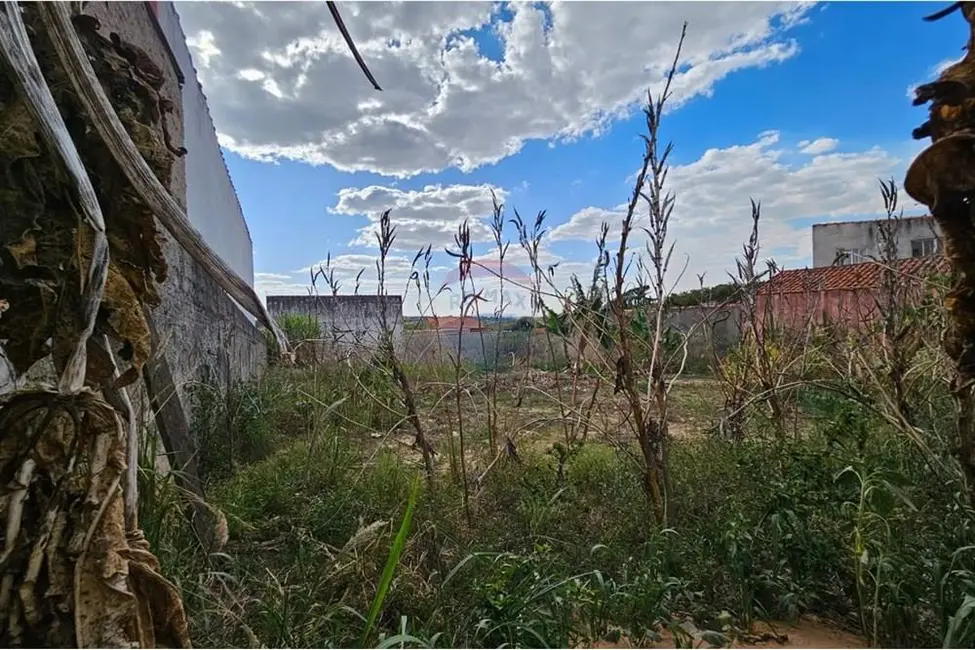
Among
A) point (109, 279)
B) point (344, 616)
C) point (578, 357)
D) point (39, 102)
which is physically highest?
point (39, 102)

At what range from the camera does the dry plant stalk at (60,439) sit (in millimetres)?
620

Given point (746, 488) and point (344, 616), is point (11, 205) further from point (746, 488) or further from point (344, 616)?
point (746, 488)

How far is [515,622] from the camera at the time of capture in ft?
4.46

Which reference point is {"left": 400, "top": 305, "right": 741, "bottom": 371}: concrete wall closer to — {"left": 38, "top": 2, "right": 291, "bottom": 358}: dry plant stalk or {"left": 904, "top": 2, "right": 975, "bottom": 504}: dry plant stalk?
{"left": 904, "top": 2, "right": 975, "bottom": 504}: dry plant stalk

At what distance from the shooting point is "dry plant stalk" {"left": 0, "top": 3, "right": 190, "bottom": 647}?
620 mm

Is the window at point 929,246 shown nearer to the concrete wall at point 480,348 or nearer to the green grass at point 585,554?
the green grass at point 585,554

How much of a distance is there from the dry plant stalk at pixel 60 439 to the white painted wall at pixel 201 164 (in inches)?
120

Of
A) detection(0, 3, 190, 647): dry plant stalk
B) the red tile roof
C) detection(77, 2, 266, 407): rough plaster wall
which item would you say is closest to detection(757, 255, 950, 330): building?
the red tile roof

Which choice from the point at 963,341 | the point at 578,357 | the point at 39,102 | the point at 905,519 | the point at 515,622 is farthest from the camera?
the point at 578,357

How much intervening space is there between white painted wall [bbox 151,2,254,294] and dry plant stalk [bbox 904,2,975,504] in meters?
3.70

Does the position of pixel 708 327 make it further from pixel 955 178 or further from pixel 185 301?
pixel 185 301

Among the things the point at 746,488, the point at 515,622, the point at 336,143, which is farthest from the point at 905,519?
the point at 336,143

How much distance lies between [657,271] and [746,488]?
1104mm

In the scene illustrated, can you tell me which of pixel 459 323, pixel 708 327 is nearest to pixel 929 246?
pixel 708 327
